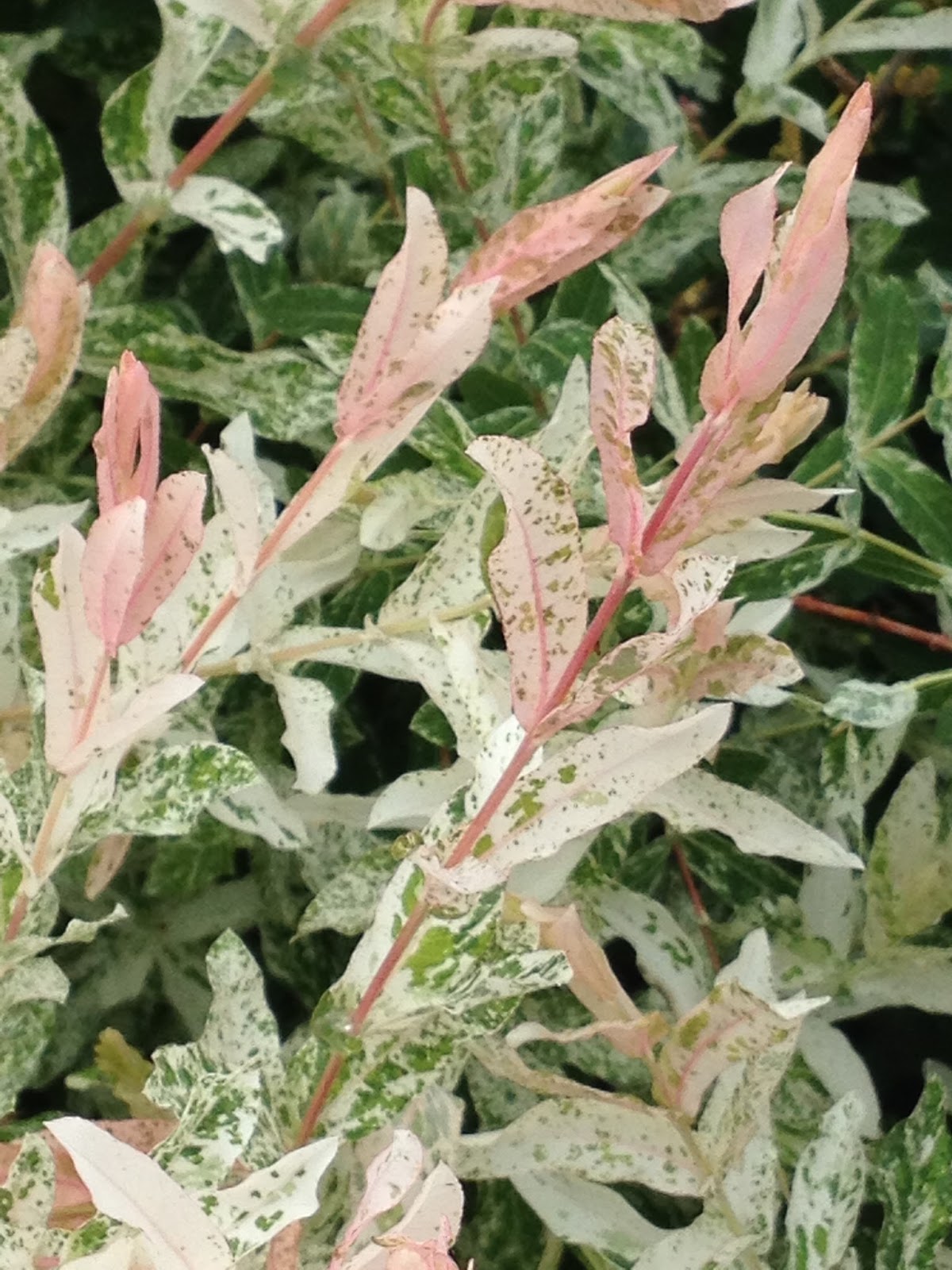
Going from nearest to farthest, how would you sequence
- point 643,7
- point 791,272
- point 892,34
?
point 791,272, point 643,7, point 892,34

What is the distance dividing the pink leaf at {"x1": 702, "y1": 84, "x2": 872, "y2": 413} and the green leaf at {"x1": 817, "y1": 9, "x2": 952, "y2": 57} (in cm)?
38

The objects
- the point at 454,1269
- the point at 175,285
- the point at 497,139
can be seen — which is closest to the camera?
the point at 454,1269

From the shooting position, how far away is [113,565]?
0.34m

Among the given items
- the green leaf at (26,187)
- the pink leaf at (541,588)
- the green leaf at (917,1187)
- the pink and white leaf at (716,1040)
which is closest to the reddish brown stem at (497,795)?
the pink leaf at (541,588)

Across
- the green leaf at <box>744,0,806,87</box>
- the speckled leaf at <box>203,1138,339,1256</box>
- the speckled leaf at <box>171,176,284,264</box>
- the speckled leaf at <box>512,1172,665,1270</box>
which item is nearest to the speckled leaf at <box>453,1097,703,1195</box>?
the speckled leaf at <box>512,1172,665,1270</box>

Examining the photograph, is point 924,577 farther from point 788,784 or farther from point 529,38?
point 529,38

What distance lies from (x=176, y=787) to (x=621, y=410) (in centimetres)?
20

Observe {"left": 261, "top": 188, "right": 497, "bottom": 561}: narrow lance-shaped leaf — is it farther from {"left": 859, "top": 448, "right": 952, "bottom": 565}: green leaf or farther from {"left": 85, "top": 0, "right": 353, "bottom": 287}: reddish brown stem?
{"left": 859, "top": 448, "right": 952, "bottom": 565}: green leaf

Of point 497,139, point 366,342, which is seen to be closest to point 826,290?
point 366,342

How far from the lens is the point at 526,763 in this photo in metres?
0.38

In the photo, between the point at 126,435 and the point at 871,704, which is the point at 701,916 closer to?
the point at 871,704

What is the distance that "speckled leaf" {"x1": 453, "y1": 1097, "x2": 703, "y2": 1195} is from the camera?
491mm

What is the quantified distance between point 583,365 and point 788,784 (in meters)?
0.24

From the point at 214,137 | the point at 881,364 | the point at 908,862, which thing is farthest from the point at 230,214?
the point at 908,862
